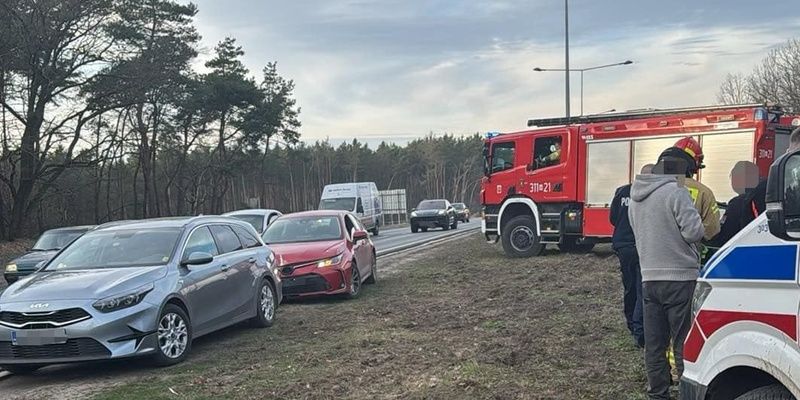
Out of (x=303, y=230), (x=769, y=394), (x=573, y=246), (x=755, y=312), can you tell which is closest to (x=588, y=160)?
(x=573, y=246)

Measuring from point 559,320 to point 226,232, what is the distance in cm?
435

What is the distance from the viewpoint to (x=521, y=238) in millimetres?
17609

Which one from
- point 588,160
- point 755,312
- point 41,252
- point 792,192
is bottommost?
point 41,252

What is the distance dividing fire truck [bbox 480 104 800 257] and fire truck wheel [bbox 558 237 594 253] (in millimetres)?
32

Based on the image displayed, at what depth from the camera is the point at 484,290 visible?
12.1 meters

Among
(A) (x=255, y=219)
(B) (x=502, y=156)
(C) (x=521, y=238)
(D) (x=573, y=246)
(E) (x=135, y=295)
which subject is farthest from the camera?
(A) (x=255, y=219)

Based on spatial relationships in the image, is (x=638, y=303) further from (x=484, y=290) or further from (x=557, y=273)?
(x=557, y=273)

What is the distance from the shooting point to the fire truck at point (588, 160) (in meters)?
14.2

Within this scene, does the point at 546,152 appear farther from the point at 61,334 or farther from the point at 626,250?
the point at 61,334

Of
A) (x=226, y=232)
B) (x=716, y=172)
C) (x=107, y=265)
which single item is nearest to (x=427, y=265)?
(x=716, y=172)

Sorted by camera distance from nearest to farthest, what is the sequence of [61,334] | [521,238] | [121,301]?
[61,334]
[121,301]
[521,238]

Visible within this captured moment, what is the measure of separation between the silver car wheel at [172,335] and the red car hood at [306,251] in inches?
149

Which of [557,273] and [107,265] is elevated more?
[107,265]

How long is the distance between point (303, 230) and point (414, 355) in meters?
5.80
